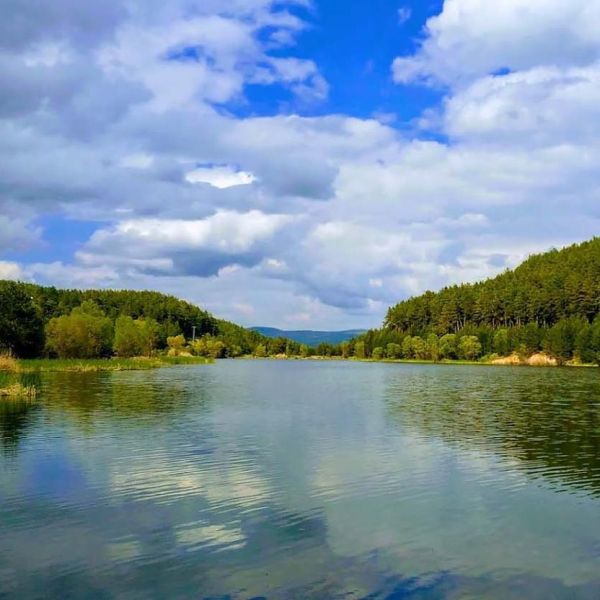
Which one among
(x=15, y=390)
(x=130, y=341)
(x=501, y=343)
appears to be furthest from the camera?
(x=501, y=343)

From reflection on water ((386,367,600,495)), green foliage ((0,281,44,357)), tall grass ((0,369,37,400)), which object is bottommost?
reflection on water ((386,367,600,495))

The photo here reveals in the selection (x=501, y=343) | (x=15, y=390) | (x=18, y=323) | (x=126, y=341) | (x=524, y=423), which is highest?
(x=18, y=323)

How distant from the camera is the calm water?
14297 mm

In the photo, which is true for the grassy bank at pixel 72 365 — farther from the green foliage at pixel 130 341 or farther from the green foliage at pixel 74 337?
the green foliage at pixel 130 341

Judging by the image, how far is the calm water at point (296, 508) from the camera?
14297 mm

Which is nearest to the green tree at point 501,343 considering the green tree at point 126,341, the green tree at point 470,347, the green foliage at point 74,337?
the green tree at point 470,347

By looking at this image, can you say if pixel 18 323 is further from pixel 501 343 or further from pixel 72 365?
pixel 501 343

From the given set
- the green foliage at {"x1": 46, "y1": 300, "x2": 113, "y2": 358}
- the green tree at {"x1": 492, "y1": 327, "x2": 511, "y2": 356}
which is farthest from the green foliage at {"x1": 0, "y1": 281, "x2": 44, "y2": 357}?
the green tree at {"x1": 492, "y1": 327, "x2": 511, "y2": 356}

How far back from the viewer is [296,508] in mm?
20281

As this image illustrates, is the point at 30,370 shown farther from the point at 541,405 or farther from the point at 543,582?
the point at 543,582

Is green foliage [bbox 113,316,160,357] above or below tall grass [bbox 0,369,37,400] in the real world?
above

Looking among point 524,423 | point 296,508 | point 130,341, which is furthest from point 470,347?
point 296,508

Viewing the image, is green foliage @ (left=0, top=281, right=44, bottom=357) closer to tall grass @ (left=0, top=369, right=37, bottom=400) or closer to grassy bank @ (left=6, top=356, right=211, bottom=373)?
grassy bank @ (left=6, top=356, right=211, bottom=373)

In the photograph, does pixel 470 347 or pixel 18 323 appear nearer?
pixel 18 323
